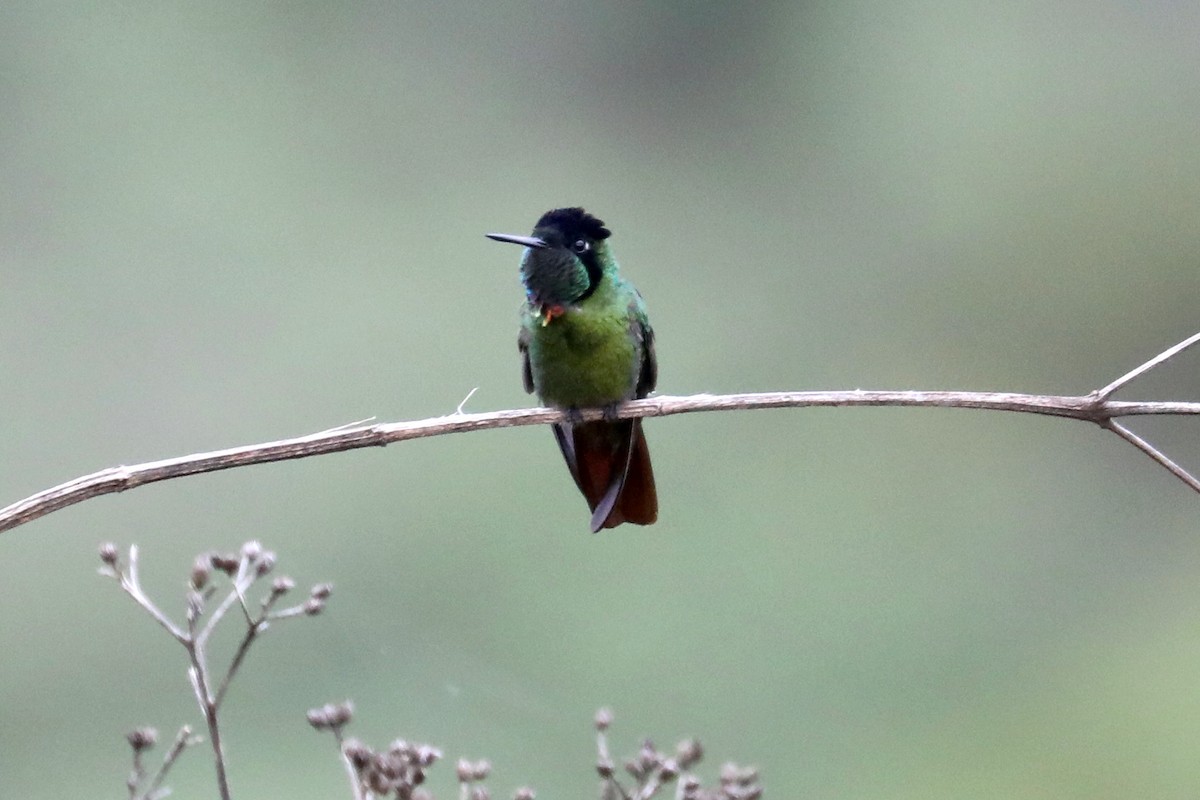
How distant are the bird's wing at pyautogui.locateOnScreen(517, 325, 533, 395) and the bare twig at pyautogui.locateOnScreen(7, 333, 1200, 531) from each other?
25.1 inches

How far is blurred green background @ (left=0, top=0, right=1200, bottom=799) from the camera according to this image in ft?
8.51

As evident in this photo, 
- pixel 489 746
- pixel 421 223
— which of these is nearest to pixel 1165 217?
pixel 421 223

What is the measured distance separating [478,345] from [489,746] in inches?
37.7

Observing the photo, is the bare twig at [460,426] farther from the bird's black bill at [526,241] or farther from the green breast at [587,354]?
the green breast at [587,354]

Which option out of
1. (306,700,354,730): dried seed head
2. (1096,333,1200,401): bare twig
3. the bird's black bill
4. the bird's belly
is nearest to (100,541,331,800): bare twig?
(306,700,354,730): dried seed head

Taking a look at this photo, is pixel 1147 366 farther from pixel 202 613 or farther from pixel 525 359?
pixel 525 359

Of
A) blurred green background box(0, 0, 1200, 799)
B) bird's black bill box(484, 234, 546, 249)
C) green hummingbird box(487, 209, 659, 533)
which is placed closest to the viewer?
bird's black bill box(484, 234, 546, 249)

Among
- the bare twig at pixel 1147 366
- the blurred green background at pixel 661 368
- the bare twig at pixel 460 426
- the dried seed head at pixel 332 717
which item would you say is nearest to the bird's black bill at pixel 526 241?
the bare twig at pixel 460 426

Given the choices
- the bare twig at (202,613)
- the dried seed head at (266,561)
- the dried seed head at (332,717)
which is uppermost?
the dried seed head at (266,561)

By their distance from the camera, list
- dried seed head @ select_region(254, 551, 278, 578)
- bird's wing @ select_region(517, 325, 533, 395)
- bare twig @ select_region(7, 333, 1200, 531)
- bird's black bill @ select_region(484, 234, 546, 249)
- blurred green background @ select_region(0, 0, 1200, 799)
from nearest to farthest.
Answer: bare twig @ select_region(7, 333, 1200, 531), dried seed head @ select_region(254, 551, 278, 578), bird's black bill @ select_region(484, 234, 546, 249), bird's wing @ select_region(517, 325, 533, 395), blurred green background @ select_region(0, 0, 1200, 799)

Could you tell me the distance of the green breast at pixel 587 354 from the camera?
6.37 feet

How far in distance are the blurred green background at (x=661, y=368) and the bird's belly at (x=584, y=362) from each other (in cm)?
84

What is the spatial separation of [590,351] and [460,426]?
0.67 m

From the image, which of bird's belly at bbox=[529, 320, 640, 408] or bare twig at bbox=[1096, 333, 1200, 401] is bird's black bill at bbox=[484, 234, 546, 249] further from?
bare twig at bbox=[1096, 333, 1200, 401]
